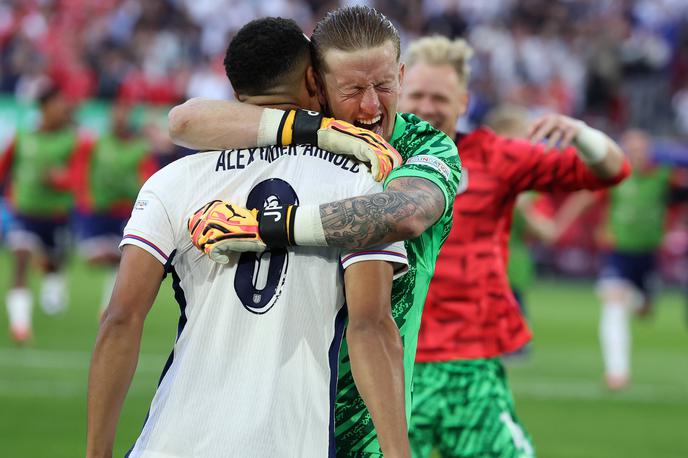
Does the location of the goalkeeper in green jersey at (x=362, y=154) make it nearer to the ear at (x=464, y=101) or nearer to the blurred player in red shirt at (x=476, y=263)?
the blurred player in red shirt at (x=476, y=263)

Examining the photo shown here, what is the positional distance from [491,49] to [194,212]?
2511 centimetres

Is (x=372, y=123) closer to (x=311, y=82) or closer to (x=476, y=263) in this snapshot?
(x=311, y=82)

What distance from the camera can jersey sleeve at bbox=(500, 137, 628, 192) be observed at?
5352 mm

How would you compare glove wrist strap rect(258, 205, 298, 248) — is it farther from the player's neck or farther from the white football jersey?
the player's neck

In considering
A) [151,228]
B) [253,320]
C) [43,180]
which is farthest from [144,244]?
[43,180]

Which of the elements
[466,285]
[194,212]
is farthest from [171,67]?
[194,212]

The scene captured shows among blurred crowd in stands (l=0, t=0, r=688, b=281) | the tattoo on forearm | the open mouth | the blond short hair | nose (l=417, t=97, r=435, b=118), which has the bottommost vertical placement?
the tattoo on forearm

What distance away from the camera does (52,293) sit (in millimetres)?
17328

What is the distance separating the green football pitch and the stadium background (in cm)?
9

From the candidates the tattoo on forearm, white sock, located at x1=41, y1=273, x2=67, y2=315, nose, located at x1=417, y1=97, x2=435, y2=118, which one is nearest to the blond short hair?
nose, located at x1=417, y1=97, x2=435, y2=118

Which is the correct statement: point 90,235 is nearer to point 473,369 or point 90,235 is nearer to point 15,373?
point 15,373

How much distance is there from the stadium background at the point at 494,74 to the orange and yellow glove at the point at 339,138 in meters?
11.2

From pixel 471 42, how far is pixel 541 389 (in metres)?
16.2

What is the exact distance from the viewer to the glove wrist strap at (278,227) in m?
3.12
